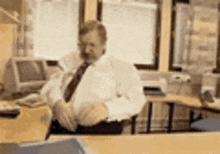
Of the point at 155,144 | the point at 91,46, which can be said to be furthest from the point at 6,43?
the point at 155,144

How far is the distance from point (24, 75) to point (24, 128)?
1165mm

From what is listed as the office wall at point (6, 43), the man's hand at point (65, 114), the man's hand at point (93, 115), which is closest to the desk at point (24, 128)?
the man's hand at point (65, 114)

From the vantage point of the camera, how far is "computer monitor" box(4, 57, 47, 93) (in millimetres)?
1959

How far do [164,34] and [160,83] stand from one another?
1079 millimetres

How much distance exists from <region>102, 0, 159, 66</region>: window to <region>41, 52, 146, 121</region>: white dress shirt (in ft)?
7.04

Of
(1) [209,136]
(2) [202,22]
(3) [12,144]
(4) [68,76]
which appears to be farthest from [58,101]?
(2) [202,22]

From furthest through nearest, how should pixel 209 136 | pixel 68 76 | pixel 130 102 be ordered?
pixel 68 76
pixel 130 102
pixel 209 136

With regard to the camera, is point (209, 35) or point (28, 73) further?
point (209, 35)

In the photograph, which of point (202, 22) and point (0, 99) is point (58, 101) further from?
point (202, 22)

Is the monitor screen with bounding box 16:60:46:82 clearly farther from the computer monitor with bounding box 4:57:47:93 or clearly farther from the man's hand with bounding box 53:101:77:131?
the man's hand with bounding box 53:101:77:131

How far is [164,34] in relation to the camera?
11.6ft

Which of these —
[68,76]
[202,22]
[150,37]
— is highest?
[202,22]

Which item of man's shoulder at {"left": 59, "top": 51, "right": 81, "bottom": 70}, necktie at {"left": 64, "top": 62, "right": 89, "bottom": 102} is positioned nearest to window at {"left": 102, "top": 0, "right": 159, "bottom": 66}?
man's shoulder at {"left": 59, "top": 51, "right": 81, "bottom": 70}

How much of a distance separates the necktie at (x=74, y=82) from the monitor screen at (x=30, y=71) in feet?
2.88
